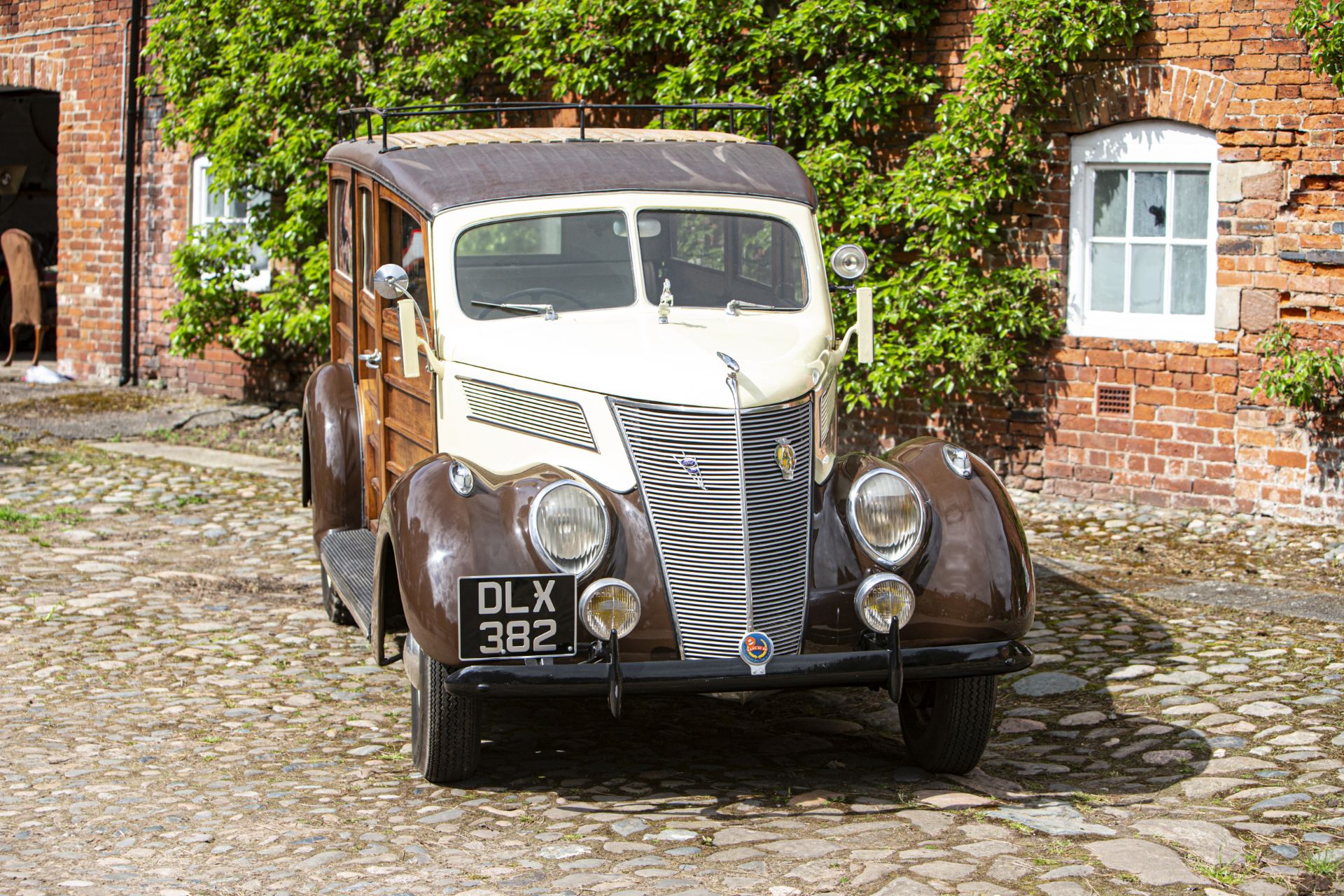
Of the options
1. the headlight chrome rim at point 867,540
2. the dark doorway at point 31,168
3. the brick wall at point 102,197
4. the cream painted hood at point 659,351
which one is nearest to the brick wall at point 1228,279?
the cream painted hood at point 659,351

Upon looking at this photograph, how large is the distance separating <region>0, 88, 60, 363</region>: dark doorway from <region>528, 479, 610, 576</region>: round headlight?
51.7 feet

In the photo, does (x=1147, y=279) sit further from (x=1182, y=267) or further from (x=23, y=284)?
(x=23, y=284)

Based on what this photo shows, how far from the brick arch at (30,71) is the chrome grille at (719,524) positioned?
12341mm

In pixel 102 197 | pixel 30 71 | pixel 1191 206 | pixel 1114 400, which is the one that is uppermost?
pixel 30 71

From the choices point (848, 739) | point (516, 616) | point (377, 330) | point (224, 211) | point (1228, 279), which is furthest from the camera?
point (224, 211)

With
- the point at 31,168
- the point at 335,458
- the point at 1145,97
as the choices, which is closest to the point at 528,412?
the point at 335,458

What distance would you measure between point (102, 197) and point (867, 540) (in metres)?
11.9

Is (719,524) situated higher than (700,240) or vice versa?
(700,240)

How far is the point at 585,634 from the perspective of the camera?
14.8 ft

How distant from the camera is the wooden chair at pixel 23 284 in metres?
15.5

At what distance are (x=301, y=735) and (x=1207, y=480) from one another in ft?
18.4

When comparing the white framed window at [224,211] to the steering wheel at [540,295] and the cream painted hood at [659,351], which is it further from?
the cream painted hood at [659,351]

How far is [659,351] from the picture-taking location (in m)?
4.98

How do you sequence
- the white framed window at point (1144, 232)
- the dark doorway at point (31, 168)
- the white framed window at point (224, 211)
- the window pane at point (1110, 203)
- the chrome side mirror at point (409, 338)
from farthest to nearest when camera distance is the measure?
1. the dark doorway at point (31, 168)
2. the white framed window at point (224, 211)
3. the window pane at point (1110, 203)
4. the white framed window at point (1144, 232)
5. the chrome side mirror at point (409, 338)
